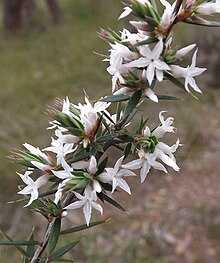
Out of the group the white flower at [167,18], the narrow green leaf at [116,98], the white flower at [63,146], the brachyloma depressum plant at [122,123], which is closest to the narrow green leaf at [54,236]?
the brachyloma depressum plant at [122,123]

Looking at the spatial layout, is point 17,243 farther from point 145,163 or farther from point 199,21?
point 199,21

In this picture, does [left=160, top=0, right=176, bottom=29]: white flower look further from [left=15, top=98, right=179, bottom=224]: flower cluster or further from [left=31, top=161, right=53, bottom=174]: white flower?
[left=31, top=161, right=53, bottom=174]: white flower

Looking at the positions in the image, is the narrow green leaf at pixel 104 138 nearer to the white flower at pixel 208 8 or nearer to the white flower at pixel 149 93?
the white flower at pixel 149 93

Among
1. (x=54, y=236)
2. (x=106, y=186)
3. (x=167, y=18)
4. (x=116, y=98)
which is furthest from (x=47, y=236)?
(x=167, y=18)

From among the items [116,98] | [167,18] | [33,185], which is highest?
[167,18]

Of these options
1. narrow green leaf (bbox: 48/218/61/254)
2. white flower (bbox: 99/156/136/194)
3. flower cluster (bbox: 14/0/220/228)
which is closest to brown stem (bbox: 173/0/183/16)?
flower cluster (bbox: 14/0/220/228)

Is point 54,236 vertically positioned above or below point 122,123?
below

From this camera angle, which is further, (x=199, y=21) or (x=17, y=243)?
(x=17, y=243)
